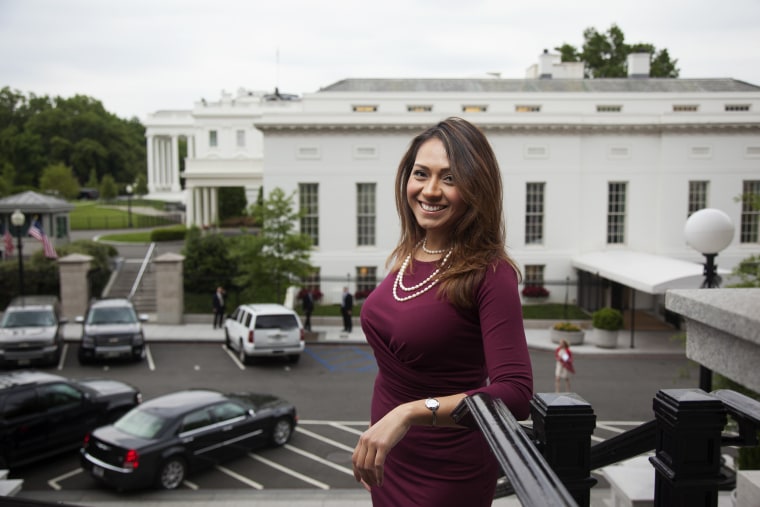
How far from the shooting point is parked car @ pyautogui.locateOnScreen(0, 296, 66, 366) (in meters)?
19.8

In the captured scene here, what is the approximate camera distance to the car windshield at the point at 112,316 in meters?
21.7

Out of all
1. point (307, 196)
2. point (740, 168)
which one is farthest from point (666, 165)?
point (307, 196)

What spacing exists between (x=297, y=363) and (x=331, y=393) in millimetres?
3971

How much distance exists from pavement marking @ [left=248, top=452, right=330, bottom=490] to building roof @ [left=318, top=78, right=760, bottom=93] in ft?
91.5

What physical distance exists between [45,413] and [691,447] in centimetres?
1293

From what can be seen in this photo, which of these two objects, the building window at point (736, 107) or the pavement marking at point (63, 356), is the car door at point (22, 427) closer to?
the pavement marking at point (63, 356)

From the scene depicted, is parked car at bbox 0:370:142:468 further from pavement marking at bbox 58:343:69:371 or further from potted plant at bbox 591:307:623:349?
→ potted plant at bbox 591:307:623:349

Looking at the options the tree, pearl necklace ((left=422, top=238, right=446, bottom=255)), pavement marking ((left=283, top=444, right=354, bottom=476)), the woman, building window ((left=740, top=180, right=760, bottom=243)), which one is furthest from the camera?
the tree

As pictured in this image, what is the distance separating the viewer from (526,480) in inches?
56.3

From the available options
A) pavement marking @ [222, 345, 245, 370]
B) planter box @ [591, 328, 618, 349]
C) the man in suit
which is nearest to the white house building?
the man in suit

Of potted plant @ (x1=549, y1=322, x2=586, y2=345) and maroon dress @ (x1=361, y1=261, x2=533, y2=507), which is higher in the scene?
maroon dress @ (x1=361, y1=261, x2=533, y2=507)

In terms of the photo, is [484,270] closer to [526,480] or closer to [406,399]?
[406,399]

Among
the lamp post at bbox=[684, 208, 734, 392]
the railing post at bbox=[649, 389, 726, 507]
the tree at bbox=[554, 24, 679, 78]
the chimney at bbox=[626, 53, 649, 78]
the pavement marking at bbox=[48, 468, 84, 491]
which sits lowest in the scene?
the pavement marking at bbox=[48, 468, 84, 491]

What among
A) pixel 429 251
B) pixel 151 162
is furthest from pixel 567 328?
pixel 151 162
